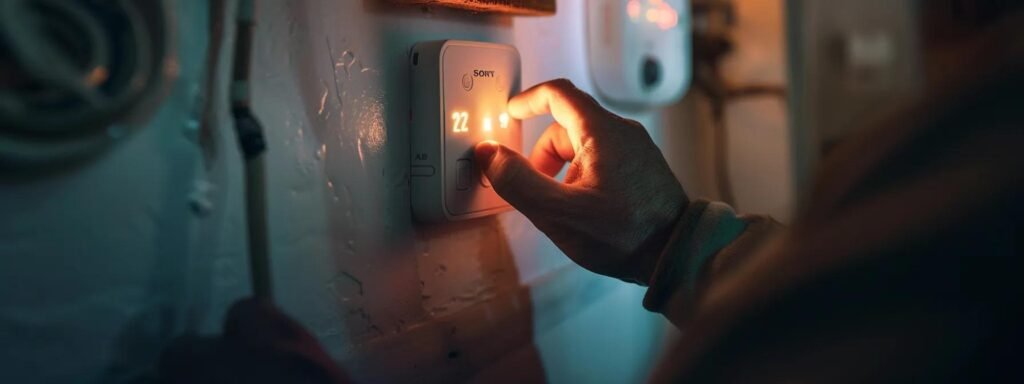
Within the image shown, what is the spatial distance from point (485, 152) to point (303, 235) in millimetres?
149

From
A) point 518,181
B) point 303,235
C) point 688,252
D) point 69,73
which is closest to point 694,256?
point 688,252

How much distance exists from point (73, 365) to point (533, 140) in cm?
40

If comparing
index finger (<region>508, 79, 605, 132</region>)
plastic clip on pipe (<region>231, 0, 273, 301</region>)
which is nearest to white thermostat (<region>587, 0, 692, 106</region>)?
index finger (<region>508, 79, 605, 132</region>)

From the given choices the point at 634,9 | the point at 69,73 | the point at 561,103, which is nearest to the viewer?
the point at 69,73

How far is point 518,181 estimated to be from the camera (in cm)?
51

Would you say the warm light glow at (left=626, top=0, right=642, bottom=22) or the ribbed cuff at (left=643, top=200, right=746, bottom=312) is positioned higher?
the warm light glow at (left=626, top=0, right=642, bottom=22)

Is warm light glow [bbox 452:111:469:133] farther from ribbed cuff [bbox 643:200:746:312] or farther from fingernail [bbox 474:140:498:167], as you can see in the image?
ribbed cuff [bbox 643:200:746:312]

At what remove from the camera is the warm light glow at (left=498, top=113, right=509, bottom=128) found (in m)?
0.56

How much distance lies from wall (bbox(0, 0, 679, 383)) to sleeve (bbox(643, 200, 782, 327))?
0.47 ft

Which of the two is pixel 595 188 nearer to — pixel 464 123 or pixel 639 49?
pixel 464 123

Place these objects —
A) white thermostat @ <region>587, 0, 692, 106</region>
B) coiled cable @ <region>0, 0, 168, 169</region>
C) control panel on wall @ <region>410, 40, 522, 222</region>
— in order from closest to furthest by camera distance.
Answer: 1. coiled cable @ <region>0, 0, 168, 169</region>
2. control panel on wall @ <region>410, 40, 522, 222</region>
3. white thermostat @ <region>587, 0, 692, 106</region>

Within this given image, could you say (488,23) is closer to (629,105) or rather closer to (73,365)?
(629,105)

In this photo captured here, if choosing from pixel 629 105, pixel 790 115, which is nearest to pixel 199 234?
pixel 629 105

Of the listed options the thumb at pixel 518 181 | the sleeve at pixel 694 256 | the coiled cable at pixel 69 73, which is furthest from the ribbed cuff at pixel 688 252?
the coiled cable at pixel 69 73
